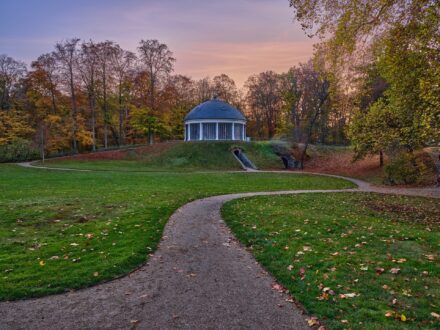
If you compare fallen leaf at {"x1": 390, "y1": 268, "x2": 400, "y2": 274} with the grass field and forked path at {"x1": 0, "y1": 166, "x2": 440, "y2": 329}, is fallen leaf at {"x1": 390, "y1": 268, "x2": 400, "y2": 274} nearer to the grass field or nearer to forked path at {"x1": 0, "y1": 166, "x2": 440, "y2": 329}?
forked path at {"x1": 0, "y1": 166, "x2": 440, "y2": 329}

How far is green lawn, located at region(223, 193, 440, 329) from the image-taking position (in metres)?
4.99

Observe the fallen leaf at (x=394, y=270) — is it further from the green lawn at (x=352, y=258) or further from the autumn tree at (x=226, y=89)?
the autumn tree at (x=226, y=89)

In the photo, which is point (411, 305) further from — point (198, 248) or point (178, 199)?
point (178, 199)

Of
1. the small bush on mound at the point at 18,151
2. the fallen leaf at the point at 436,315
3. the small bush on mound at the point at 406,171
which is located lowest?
the fallen leaf at the point at 436,315

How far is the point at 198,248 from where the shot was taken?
8367 millimetres

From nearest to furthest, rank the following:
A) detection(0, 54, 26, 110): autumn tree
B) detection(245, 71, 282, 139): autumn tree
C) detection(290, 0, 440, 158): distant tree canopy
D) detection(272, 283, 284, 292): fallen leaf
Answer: detection(272, 283, 284, 292): fallen leaf
detection(290, 0, 440, 158): distant tree canopy
detection(0, 54, 26, 110): autumn tree
detection(245, 71, 282, 139): autumn tree

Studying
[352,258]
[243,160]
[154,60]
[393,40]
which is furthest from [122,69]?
[352,258]

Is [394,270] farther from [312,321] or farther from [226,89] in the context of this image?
[226,89]

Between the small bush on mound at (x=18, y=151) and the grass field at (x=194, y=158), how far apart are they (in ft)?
16.2

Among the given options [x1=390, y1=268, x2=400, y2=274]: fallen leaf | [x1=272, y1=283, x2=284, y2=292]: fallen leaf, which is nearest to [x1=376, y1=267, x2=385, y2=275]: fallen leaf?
[x1=390, y1=268, x2=400, y2=274]: fallen leaf

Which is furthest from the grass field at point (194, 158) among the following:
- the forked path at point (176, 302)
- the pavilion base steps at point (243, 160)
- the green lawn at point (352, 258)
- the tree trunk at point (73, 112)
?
the forked path at point (176, 302)

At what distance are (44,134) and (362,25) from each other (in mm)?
43059

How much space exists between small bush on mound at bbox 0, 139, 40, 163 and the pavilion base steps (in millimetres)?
28447

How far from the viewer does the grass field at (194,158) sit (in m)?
41.5
